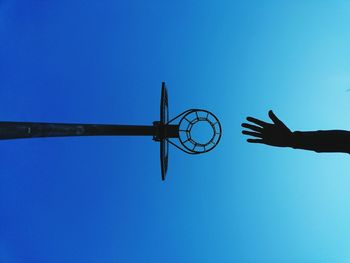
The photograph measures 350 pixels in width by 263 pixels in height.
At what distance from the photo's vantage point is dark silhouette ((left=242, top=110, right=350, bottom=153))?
12.8ft

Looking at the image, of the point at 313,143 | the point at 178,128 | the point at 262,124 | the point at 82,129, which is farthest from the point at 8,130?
the point at 178,128

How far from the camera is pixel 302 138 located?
13.8 ft

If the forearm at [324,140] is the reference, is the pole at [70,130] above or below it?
above

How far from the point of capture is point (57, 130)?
567cm

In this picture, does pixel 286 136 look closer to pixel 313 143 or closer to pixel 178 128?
pixel 313 143

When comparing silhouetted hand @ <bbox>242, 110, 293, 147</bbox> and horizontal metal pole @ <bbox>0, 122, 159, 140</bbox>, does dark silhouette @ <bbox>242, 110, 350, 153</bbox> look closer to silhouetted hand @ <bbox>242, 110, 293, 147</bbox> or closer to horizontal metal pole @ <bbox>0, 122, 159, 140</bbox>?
silhouetted hand @ <bbox>242, 110, 293, 147</bbox>

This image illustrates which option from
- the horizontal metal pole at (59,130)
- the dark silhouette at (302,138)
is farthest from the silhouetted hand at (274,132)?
the horizontal metal pole at (59,130)

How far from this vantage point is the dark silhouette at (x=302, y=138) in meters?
3.92

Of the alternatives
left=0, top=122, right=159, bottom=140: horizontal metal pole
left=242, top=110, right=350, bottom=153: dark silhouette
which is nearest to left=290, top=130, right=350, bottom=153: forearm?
left=242, top=110, right=350, bottom=153: dark silhouette

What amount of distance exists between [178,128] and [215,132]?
1794 mm

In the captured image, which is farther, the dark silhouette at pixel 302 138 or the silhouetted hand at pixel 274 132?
the silhouetted hand at pixel 274 132

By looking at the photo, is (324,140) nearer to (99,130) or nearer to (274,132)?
(274,132)

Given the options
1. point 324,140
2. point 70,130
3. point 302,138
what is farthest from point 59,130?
point 324,140

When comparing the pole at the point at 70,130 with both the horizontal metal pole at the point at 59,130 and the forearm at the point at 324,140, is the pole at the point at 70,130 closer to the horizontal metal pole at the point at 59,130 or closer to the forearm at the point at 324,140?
the horizontal metal pole at the point at 59,130
